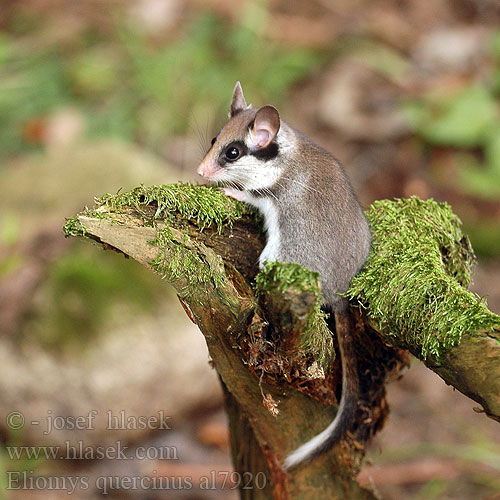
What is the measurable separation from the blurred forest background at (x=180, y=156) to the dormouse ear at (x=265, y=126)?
18.0 inches

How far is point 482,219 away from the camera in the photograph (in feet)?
20.5

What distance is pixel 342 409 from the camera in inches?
96.8

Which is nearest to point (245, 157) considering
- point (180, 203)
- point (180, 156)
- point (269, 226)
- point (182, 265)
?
point (269, 226)

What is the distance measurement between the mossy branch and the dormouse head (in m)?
0.24

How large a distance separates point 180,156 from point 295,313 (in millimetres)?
5303

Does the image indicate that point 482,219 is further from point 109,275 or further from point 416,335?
point 416,335

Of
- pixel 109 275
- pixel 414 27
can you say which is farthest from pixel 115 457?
pixel 414 27

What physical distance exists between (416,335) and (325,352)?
29cm

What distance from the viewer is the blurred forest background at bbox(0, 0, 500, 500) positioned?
4570 millimetres

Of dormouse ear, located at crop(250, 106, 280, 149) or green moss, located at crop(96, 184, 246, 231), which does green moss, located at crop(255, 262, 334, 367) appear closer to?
green moss, located at crop(96, 184, 246, 231)
